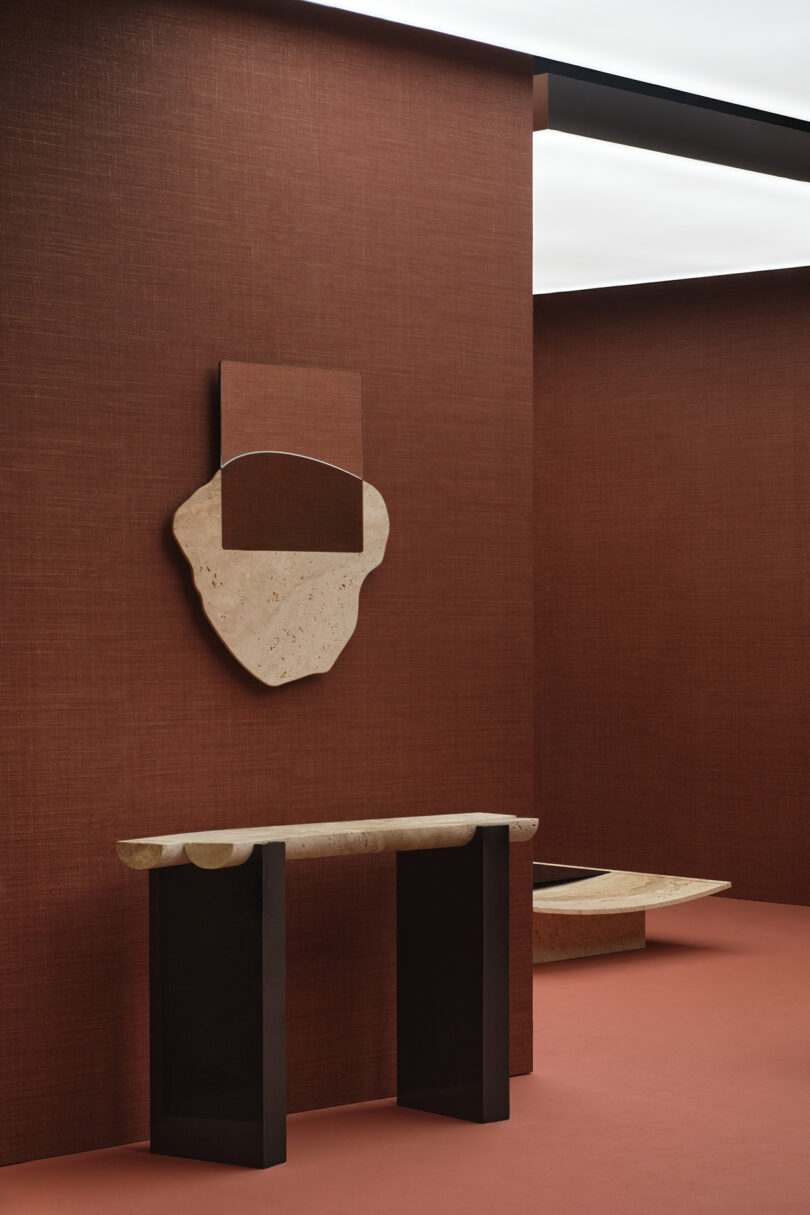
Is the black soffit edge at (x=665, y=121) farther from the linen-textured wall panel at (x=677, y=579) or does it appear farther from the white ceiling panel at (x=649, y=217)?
the linen-textured wall panel at (x=677, y=579)

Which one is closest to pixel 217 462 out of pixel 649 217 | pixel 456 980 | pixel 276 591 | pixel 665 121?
pixel 276 591

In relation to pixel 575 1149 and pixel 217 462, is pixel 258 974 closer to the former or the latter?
pixel 575 1149

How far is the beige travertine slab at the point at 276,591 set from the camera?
3.66 m

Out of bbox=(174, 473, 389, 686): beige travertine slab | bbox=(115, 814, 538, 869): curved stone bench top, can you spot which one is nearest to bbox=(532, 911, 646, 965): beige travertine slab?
bbox=(115, 814, 538, 869): curved stone bench top

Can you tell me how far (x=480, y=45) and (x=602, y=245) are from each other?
2405mm

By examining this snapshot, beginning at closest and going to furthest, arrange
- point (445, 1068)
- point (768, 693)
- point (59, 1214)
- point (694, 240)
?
point (59, 1214) → point (445, 1068) → point (694, 240) → point (768, 693)

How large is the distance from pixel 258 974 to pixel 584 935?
264cm

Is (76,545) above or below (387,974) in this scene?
above

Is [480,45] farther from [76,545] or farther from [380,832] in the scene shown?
[380,832]

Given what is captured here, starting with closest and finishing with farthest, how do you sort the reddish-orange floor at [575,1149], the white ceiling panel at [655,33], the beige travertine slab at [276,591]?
the reddish-orange floor at [575,1149] < the beige travertine slab at [276,591] < the white ceiling panel at [655,33]

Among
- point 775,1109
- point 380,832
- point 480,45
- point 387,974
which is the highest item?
point 480,45

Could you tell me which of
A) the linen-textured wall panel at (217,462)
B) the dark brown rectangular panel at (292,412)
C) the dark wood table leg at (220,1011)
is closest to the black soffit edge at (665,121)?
the linen-textured wall panel at (217,462)

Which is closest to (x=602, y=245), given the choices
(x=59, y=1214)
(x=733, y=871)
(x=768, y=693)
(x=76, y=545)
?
(x=768, y=693)

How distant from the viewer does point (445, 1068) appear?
148 inches
